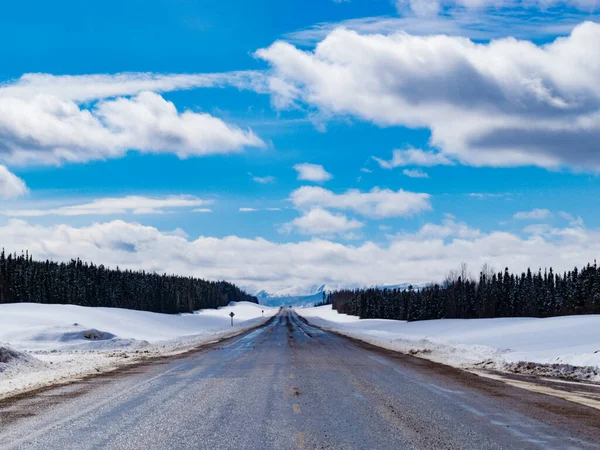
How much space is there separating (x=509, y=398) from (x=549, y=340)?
19.4 m

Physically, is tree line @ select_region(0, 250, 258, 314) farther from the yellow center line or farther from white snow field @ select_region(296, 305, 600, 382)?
the yellow center line

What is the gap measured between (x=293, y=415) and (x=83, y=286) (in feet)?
441

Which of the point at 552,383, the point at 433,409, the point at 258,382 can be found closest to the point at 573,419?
the point at 433,409

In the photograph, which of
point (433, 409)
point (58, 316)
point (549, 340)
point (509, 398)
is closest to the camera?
point (433, 409)

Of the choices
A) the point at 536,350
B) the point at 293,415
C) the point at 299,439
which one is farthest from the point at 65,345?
the point at 299,439

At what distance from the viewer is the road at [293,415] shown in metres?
8.38

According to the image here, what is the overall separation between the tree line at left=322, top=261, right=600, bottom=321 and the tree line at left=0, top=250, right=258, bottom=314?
189ft

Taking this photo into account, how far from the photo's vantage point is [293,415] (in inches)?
417

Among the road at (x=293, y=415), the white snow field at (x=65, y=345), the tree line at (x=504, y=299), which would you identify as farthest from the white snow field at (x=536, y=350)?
the tree line at (x=504, y=299)

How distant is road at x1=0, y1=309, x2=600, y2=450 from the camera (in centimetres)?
838

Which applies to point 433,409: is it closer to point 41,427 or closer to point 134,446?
point 134,446

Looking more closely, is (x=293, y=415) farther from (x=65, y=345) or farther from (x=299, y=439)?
(x=65, y=345)

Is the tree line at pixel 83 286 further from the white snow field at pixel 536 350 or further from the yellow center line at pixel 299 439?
the yellow center line at pixel 299 439

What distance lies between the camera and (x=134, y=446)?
8047 mm
